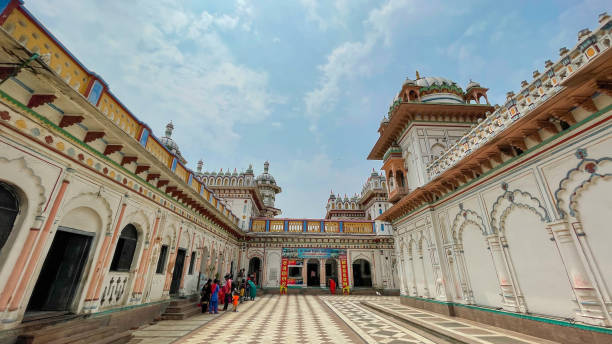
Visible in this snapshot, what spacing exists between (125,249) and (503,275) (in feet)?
32.6

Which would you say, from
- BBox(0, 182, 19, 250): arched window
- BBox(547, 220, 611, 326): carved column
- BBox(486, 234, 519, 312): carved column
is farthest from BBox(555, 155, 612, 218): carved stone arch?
BBox(0, 182, 19, 250): arched window

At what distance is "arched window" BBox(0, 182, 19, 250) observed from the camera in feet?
12.5

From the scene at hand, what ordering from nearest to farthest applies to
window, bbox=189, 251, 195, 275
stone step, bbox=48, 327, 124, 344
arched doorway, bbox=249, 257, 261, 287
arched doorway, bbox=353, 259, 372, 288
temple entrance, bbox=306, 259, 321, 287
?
stone step, bbox=48, 327, 124, 344 → window, bbox=189, 251, 195, 275 → arched doorway, bbox=249, 257, 261, 287 → temple entrance, bbox=306, 259, 321, 287 → arched doorway, bbox=353, 259, 372, 288

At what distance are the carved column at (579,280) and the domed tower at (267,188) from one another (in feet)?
83.5

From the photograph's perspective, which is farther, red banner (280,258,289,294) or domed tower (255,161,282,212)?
domed tower (255,161,282,212)

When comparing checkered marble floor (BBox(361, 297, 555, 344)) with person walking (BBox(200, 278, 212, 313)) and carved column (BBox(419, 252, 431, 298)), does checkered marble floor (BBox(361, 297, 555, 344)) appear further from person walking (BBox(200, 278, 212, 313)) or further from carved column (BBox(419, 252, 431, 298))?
person walking (BBox(200, 278, 212, 313))

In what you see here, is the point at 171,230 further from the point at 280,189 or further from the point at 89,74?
the point at 280,189

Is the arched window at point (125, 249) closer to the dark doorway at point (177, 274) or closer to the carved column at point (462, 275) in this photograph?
the dark doorway at point (177, 274)

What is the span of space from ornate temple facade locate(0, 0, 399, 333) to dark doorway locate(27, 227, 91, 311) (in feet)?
0.07

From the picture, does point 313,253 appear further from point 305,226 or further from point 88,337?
point 88,337

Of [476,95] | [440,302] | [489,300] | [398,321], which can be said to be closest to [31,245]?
[398,321]

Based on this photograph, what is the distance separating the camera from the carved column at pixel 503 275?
603 centimetres

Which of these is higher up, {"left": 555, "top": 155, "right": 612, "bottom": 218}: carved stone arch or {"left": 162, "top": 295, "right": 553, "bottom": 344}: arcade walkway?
{"left": 555, "top": 155, "right": 612, "bottom": 218}: carved stone arch

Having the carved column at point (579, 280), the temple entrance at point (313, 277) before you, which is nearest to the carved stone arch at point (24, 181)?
the carved column at point (579, 280)
